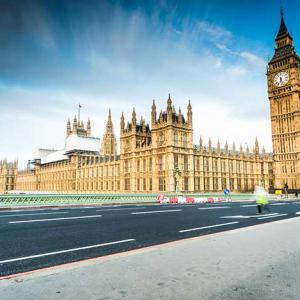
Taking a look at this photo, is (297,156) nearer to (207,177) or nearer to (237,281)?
(207,177)

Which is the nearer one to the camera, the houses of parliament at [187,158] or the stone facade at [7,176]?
the houses of parliament at [187,158]

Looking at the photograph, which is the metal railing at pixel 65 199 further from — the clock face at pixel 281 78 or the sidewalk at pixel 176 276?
the clock face at pixel 281 78

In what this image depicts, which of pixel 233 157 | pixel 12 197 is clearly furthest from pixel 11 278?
pixel 233 157

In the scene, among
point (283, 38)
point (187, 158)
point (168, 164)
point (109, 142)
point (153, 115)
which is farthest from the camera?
point (109, 142)

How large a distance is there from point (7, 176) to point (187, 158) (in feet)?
378

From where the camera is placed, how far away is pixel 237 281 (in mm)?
4730

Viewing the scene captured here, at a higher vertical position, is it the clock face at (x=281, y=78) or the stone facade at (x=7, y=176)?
the clock face at (x=281, y=78)

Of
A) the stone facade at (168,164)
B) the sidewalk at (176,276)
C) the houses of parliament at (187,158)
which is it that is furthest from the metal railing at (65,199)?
the stone facade at (168,164)

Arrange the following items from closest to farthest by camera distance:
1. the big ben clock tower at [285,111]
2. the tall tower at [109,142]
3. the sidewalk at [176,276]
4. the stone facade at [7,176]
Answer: the sidewalk at [176,276]
the big ben clock tower at [285,111]
the tall tower at [109,142]
the stone facade at [7,176]

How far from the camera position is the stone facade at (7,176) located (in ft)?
459

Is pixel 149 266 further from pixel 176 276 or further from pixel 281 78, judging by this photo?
pixel 281 78

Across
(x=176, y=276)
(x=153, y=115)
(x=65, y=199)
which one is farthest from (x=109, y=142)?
(x=176, y=276)

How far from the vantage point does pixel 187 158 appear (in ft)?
188

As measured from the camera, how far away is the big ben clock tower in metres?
72.2
